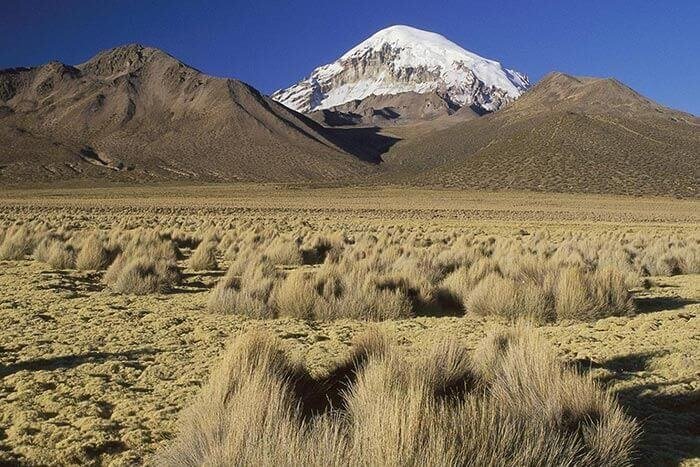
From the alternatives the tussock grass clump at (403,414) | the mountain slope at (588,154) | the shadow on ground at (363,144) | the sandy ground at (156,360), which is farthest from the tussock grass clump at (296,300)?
the shadow on ground at (363,144)

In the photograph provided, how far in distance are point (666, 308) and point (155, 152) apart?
131688mm

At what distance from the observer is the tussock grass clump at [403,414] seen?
10.7 feet

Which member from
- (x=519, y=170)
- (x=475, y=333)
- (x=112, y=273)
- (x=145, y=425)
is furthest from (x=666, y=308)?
(x=519, y=170)

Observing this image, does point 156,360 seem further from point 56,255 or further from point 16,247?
point 16,247

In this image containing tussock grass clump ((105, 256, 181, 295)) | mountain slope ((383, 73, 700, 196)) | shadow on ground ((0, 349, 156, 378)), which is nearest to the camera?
shadow on ground ((0, 349, 156, 378))

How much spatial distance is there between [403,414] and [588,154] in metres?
93.6

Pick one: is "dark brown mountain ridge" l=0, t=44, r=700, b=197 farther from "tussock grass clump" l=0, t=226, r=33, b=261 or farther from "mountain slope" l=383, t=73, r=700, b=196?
"tussock grass clump" l=0, t=226, r=33, b=261

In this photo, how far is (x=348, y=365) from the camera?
17.9ft

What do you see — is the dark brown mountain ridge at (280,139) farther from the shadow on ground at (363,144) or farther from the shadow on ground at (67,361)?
the shadow on ground at (67,361)

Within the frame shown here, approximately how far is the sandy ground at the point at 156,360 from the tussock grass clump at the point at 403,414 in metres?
0.64

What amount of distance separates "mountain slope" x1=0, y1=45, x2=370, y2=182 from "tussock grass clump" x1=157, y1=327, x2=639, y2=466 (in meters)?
110

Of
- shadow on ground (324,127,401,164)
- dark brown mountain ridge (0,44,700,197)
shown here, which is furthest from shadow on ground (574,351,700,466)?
shadow on ground (324,127,401,164)

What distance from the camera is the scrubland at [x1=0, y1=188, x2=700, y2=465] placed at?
11.8 feet

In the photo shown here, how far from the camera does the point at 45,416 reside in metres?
5.16
